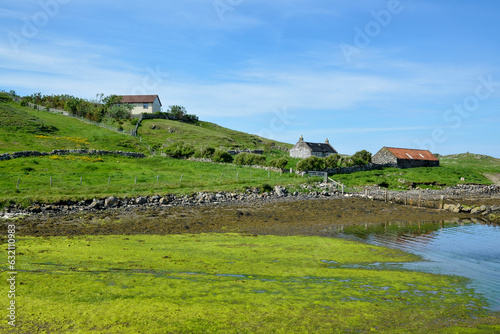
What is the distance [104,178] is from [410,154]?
63221mm

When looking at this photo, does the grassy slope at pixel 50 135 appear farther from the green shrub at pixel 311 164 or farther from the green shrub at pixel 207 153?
the green shrub at pixel 311 164

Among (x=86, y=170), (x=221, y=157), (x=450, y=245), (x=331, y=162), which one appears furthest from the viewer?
(x=221, y=157)

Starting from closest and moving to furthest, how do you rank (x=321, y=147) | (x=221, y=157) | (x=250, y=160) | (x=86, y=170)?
(x=86, y=170) < (x=250, y=160) < (x=221, y=157) < (x=321, y=147)

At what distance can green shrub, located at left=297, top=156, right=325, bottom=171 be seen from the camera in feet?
184

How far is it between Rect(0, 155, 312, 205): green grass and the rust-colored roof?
3111 cm

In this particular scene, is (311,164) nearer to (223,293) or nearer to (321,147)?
(321,147)

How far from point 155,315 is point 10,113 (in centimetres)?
7889

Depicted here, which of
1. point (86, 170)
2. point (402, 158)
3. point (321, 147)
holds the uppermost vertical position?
point (321, 147)

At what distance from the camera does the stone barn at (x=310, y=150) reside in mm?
82688

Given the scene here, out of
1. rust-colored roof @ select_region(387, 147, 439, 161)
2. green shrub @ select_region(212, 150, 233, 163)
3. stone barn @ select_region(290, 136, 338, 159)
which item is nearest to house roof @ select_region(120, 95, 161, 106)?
stone barn @ select_region(290, 136, 338, 159)

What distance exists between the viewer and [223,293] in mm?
12109

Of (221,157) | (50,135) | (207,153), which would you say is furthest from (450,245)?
(50,135)

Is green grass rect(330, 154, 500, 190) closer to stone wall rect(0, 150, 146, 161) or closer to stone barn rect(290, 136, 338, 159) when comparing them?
stone barn rect(290, 136, 338, 159)

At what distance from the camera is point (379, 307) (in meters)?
11.5
